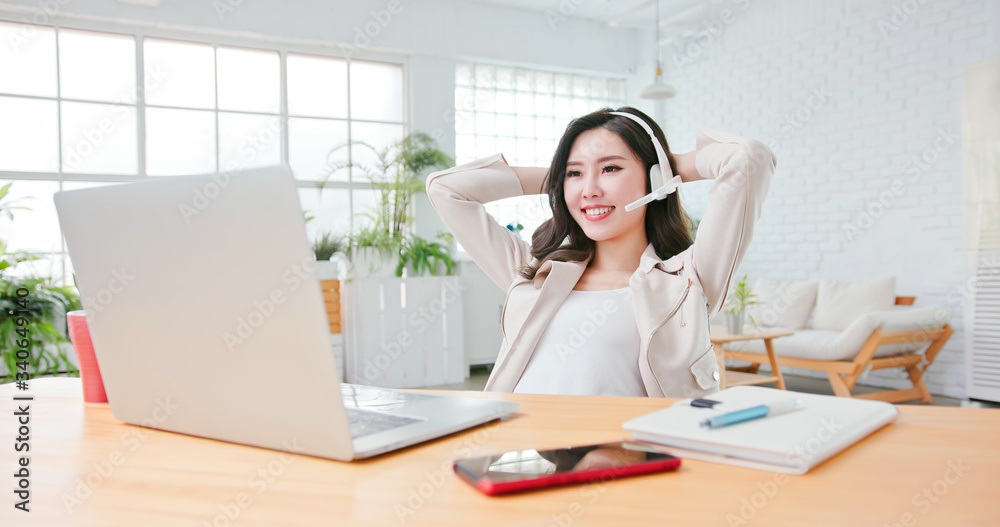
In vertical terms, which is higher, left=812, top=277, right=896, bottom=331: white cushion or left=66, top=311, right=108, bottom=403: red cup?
left=66, top=311, right=108, bottom=403: red cup

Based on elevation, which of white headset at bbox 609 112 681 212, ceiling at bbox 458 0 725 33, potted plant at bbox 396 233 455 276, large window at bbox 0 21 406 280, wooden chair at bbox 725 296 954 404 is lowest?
wooden chair at bbox 725 296 954 404

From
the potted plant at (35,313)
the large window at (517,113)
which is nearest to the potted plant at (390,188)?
the large window at (517,113)

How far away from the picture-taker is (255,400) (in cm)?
66

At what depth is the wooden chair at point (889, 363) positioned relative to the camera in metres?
4.01

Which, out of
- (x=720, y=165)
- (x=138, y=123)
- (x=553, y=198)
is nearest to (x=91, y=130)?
(x=138, y=123)

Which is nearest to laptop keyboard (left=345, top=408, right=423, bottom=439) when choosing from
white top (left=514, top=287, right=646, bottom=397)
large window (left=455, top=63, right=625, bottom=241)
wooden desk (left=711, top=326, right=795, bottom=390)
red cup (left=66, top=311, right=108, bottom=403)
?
red cup (left=66, top=311, right=108, bottom=403)

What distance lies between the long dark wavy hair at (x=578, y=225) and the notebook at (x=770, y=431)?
85cm

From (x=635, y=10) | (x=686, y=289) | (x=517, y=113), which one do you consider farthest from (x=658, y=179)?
(x=517, y=113)

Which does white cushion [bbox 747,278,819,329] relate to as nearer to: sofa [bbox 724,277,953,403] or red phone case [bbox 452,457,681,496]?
sofa [bbox 724,277,953,403]

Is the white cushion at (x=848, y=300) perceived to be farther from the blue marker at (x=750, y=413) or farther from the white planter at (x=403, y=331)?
the blue marker at (x=750, y=413)

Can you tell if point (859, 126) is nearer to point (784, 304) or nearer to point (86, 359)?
point (784, 304)

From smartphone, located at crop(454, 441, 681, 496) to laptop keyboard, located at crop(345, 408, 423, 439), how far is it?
0.45 ft

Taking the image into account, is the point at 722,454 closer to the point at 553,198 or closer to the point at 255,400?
the point at 255,400

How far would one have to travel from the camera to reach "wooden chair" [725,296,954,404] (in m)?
4.01
